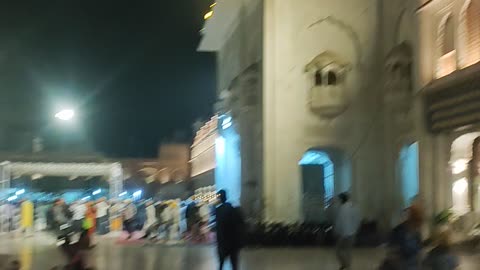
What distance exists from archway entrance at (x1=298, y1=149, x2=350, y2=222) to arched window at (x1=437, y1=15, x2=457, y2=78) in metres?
6.25

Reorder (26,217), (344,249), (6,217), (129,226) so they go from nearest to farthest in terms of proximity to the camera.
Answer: (344,249) → (129,226) → (26,217) → (6,217)

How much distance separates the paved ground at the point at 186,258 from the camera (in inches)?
682

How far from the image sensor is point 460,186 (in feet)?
63.9

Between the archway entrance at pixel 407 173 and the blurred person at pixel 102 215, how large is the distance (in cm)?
1149

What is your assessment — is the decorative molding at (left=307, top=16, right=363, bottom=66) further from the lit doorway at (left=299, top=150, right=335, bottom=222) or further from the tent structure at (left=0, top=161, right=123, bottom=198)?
the tent structure at (left=0, top=161, right=123, bottom=198)

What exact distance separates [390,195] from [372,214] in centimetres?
95

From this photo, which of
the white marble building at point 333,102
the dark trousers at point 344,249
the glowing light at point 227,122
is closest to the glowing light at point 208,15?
the glowing light at point 227,122

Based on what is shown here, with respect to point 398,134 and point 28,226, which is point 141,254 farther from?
point 28,226

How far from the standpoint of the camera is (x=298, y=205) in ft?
80.6

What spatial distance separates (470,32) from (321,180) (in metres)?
10.7

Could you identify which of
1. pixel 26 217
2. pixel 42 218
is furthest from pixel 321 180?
pixel 42 218

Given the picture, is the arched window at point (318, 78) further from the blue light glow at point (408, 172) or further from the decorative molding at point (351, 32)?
the blue light glow at point (408, 172)

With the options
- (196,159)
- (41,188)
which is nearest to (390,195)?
(41,188)

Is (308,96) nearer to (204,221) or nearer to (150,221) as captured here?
(204,221)
